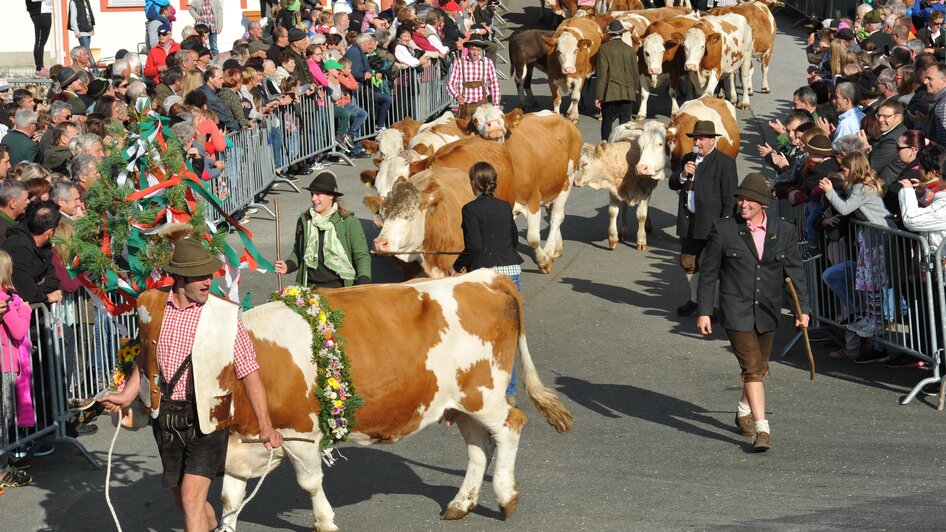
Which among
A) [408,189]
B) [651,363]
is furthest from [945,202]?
[408,189]

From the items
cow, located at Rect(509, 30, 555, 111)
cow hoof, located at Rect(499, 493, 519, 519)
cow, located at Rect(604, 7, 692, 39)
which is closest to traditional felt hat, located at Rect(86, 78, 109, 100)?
cow hoof, located at Rect(499, 493, 519, 519)

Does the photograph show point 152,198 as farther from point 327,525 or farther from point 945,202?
point 945,202

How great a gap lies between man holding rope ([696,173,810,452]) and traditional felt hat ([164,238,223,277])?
3836 millimetres

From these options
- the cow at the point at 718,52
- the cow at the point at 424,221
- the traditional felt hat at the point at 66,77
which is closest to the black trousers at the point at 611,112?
the cow at the point at 718,52

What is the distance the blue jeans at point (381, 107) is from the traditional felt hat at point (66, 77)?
20.4 ft

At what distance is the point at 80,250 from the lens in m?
9.03

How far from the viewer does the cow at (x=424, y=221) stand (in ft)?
38.0

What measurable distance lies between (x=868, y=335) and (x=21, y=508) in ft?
22.1

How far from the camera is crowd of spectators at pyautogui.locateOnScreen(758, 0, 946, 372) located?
34.6 ft

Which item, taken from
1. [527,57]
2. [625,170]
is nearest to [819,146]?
[625,170]

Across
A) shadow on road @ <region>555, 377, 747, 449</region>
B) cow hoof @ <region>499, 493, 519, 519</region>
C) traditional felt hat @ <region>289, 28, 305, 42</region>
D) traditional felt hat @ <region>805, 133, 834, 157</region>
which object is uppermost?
traditional felt hat @ <region>289, 28, 305, 42</region>

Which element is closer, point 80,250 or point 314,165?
point 80,250

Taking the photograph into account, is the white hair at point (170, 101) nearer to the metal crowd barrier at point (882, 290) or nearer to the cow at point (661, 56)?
the metal crowd barrier at point (882, 290)

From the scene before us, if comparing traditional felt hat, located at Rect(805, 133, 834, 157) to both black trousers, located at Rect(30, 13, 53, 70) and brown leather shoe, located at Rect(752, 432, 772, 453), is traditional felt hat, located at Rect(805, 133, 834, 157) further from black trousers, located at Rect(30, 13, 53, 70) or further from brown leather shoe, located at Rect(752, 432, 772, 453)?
black trousers, located at Rect(30, 13, 53, 70)
